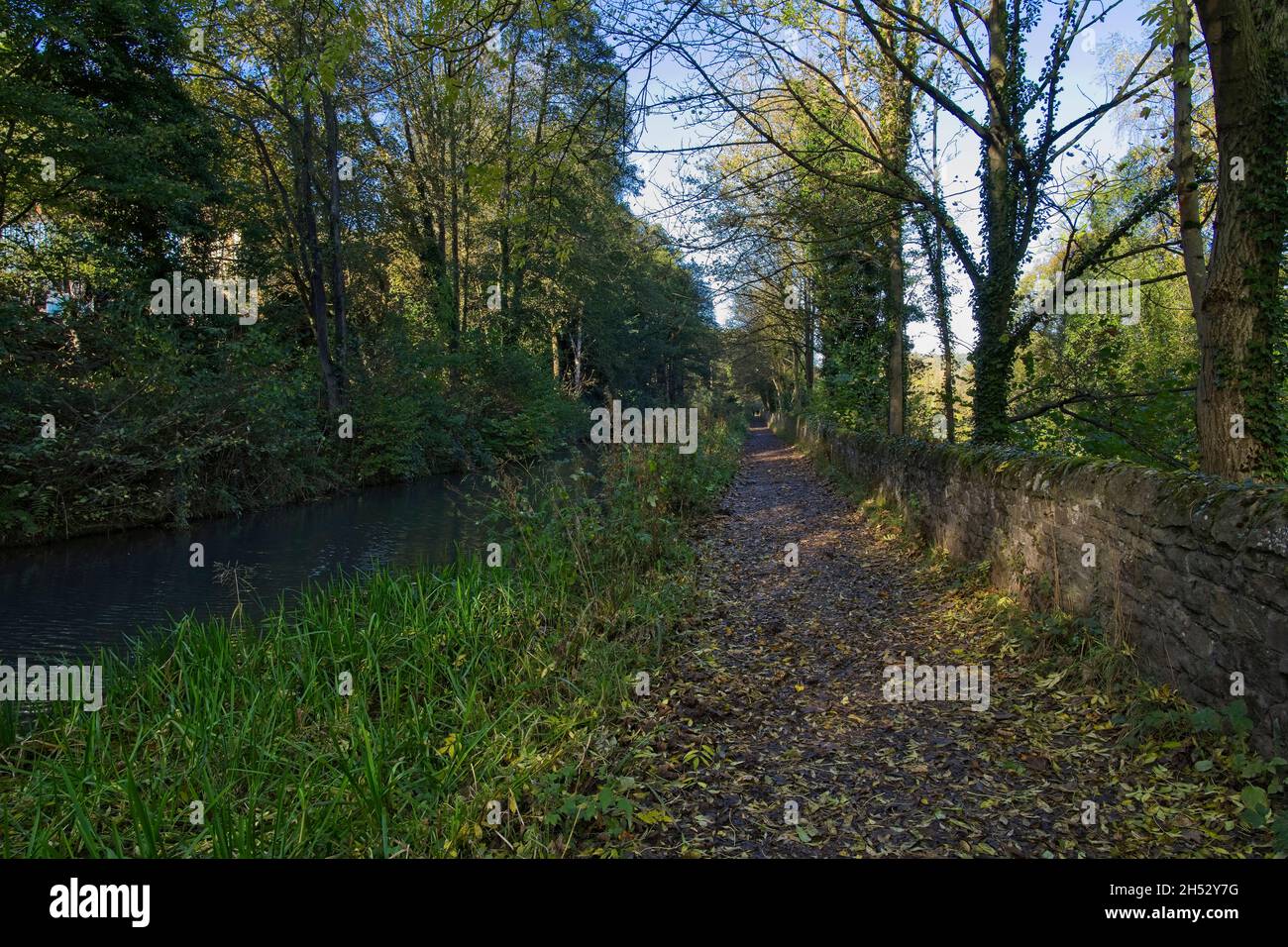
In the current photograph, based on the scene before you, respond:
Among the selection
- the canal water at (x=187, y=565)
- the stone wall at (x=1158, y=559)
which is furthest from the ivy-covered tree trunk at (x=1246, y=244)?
the canal water at (x=187, y=565)

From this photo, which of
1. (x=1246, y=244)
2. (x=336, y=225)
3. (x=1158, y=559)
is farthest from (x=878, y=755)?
(x=336, y=225)

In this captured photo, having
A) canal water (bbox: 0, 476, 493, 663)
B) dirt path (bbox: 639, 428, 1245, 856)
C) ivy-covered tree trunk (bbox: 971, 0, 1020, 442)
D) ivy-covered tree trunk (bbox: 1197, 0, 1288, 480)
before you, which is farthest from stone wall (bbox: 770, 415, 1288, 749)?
canal water (bbox: 0, 476, 493, 663)

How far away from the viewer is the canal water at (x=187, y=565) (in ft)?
23.3

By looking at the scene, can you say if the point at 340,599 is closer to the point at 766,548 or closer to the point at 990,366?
the point at 766,548

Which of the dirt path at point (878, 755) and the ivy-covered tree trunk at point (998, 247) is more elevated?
the ivy-covered tree trunk at point (998, 247)

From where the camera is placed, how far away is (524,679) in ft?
14.7

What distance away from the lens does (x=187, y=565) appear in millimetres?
9906

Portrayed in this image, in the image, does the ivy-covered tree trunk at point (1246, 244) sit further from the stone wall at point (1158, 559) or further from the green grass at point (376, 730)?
the green grass at point (376, 730)

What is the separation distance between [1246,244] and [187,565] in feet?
41.4

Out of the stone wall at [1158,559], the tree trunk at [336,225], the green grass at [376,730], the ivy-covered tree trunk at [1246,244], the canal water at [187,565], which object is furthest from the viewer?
the tree trunk at [336,225]

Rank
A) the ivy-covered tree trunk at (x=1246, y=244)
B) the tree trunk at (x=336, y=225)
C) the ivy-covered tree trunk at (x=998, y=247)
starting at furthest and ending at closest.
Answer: the tree trunk at (x=336, y=225), the ivy-covered tree trunk at (x=998, y=247), the ivy-covered tree trunk at (x=1246, y=244)

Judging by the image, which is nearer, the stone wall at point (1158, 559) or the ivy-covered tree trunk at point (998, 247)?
the stone wall at point (1158, 559)

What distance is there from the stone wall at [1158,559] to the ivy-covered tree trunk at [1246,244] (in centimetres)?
133

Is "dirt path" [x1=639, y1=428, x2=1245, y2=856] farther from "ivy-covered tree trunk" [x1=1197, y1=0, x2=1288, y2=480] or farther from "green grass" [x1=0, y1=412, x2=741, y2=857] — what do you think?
"ivy-covered tree trunk" [x1=1197, y1=0, x2=1288, y2=480]
